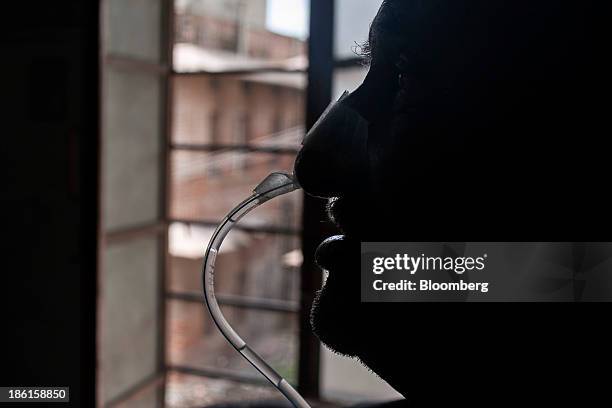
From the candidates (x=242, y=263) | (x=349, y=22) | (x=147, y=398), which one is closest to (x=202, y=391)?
(x=147, y=398)

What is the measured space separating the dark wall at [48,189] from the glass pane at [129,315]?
0.22 metres

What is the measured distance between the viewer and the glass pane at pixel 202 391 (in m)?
2.71

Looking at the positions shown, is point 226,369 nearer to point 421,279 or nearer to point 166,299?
point 166,299

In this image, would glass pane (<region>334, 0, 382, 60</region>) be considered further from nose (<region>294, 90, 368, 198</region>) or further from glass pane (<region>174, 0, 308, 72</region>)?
nose (<region>294, 90, 368, 198</region>)

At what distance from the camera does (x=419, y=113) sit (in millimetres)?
413

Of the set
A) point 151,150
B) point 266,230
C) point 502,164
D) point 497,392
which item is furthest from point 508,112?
point 151,150

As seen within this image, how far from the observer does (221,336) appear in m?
2.85

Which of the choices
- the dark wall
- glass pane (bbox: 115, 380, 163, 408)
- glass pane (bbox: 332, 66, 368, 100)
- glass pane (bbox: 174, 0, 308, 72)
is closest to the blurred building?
glass pane (bbox: 174, 0, 308, 72)

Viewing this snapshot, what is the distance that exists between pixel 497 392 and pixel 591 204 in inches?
5.4

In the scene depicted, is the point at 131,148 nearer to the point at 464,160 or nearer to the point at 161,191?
the point at 161,191

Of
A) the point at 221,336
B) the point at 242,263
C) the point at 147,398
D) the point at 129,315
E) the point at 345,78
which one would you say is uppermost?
the point at 345,78

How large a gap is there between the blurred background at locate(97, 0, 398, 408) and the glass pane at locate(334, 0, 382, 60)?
0.24 meters

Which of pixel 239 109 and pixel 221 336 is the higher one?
pixel 239 109

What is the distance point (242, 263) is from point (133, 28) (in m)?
1.04
